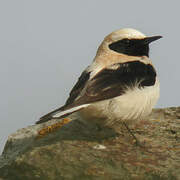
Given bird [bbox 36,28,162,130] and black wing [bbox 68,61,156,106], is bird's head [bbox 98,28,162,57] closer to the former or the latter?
bird [bbox 36,28,162,130]

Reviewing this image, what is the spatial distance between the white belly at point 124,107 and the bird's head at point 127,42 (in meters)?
0.75

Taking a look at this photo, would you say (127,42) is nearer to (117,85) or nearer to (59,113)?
(117,85)

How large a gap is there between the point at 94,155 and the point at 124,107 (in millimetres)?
725

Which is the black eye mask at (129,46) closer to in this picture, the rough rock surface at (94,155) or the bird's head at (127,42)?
the bird's head at (127,42)

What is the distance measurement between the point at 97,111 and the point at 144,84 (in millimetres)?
776

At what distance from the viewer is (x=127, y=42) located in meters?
5.52

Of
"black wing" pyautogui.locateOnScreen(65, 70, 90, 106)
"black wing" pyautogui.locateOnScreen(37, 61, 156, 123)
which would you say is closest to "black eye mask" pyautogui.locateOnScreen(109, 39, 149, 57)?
"black wing" pyautogui.locateOnScreen(37, 61, 156, 123)

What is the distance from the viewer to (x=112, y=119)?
16.2 ft

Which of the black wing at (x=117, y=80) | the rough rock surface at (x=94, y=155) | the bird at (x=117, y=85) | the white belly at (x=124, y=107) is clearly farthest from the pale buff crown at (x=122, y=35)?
the rough rock surface at (x=94, y=155)

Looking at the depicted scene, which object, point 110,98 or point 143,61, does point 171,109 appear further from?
point 110,98

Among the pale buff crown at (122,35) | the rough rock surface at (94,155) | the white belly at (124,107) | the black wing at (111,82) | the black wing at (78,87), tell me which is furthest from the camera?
the pale buff crown at (122,35)

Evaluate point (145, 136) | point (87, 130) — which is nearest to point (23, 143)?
point (87, 130)

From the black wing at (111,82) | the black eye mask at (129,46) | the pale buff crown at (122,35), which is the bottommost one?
the black wing at (111,82)

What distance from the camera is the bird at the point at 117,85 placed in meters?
4.70
